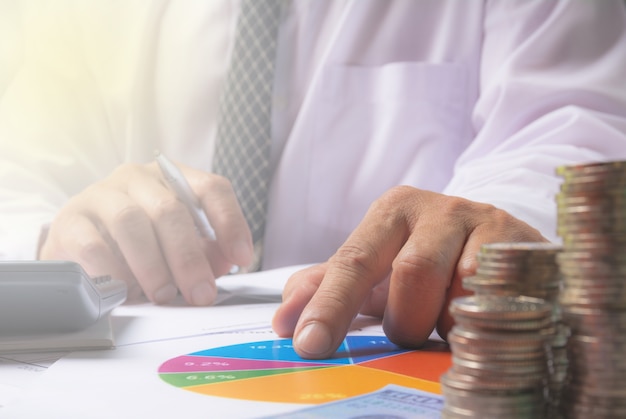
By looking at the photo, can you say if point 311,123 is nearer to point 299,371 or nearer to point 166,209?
point 166,209

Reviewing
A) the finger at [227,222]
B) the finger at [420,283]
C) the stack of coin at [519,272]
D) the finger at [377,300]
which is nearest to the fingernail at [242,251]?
the finger at [227,222]

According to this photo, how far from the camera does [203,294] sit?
760 millimetres

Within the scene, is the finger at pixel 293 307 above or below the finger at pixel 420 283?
below

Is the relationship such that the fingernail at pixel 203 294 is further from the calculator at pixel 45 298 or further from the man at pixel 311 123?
the calculator at pixel 45 298

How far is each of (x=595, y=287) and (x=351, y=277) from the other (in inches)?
9.3

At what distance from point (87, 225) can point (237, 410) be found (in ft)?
1.86

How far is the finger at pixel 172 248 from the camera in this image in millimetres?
765

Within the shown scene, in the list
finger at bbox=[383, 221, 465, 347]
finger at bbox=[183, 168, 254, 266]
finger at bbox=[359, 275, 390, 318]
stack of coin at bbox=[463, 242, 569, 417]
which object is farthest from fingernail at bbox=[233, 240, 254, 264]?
stack of coin at bbox=[463, 242, 569, 417]

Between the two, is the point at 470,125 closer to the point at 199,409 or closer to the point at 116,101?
the point at 116,101

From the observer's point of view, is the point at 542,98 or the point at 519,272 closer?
the point at 519,272

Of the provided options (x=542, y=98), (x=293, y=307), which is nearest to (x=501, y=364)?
(x=293, y=307)

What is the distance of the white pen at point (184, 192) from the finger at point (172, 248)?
0.4 inches

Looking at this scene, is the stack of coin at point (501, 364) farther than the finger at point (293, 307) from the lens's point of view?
No

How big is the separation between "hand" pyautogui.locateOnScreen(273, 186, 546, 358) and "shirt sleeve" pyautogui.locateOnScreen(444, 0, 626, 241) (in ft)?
0.92
